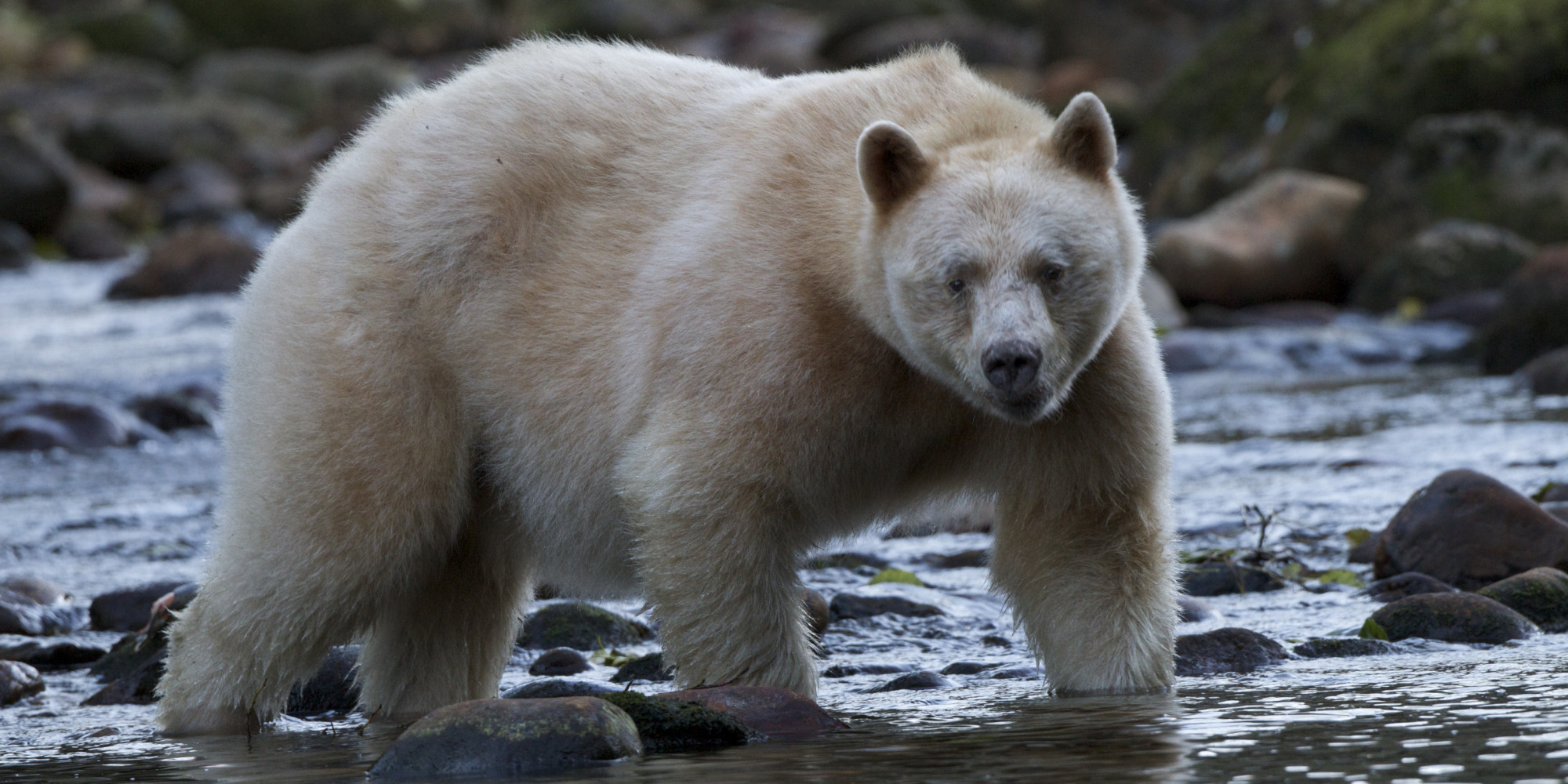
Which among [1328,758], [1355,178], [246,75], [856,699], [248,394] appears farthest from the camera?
[246,75]

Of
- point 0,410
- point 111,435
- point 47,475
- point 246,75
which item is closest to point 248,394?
point 47,475

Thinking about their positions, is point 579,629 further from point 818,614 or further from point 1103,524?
point 1103,524

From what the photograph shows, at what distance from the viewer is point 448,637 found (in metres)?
5.81

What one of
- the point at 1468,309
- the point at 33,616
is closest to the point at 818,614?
the point at 33,616

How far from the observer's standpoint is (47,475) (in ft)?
36.1

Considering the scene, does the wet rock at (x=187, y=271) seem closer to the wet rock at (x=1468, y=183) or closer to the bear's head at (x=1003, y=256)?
the wet rock at (x=1468, y=183)

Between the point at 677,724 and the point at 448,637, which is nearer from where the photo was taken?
the point at 677,724

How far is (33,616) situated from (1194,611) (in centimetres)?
416

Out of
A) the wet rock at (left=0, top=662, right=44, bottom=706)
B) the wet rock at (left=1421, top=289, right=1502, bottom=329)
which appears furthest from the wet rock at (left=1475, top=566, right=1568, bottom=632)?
the wet rock at (left=1421, top=289, right=1502, bottom=329)

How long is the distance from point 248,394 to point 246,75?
116 feet

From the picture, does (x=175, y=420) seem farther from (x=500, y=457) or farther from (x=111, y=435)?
(x=500, y=457)

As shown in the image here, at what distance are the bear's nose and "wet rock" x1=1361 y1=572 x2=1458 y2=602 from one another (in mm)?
2266

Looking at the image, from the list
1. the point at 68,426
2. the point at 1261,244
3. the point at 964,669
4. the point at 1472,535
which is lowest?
the point at 964,669

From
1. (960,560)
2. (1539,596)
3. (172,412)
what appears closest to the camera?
(1539,596)
